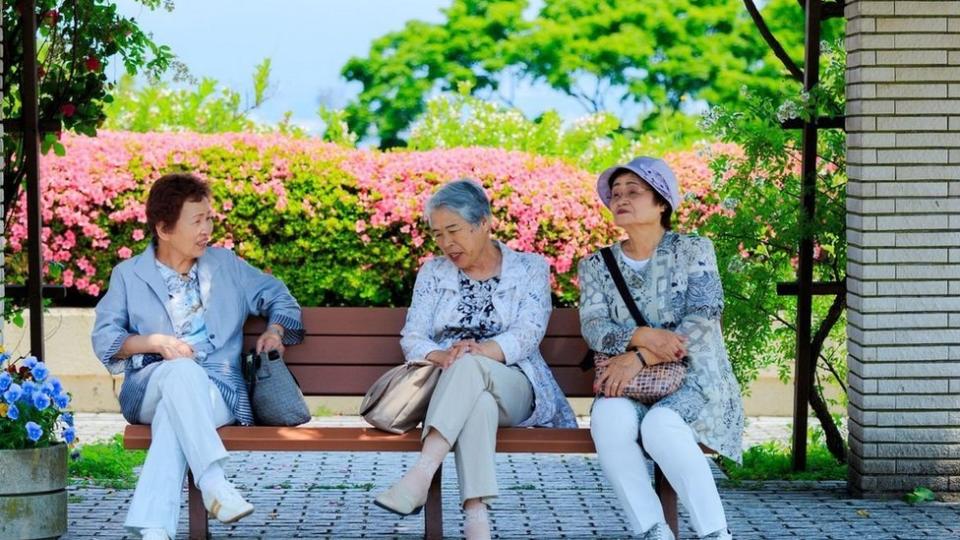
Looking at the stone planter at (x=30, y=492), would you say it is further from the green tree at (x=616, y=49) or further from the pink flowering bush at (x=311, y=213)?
the green tree at (x=616, y=49)

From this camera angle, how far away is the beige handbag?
17.2 ft

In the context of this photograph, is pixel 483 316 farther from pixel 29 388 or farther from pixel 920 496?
pixel 920 496

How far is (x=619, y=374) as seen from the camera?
17.1 ft

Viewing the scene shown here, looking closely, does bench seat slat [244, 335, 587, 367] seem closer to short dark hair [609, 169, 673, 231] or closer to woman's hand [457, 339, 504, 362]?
woman's hand [457, 339, 504, 362]

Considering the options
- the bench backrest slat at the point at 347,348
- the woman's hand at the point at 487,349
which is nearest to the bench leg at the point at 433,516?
the woman's hand at the point at 487,349

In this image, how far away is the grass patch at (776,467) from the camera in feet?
21.8

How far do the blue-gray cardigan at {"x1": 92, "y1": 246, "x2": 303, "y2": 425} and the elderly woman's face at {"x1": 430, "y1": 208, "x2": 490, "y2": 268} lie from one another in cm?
59

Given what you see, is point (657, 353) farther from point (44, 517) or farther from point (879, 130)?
point (44, 517)

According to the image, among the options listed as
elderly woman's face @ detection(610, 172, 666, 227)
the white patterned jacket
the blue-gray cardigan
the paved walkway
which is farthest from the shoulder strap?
the blue-gray cardigan

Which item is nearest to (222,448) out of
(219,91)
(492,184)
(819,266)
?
(819,266)

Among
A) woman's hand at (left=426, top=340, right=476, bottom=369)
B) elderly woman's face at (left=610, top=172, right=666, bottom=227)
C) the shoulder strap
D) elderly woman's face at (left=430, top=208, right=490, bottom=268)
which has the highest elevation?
elderly woman's face at (left=610, top=172, right=666, bottom=227)

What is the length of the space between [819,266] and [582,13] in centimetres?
2685

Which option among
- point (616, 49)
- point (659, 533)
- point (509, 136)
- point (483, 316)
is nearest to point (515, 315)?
point (483, 316)

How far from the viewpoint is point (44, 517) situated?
502cm
